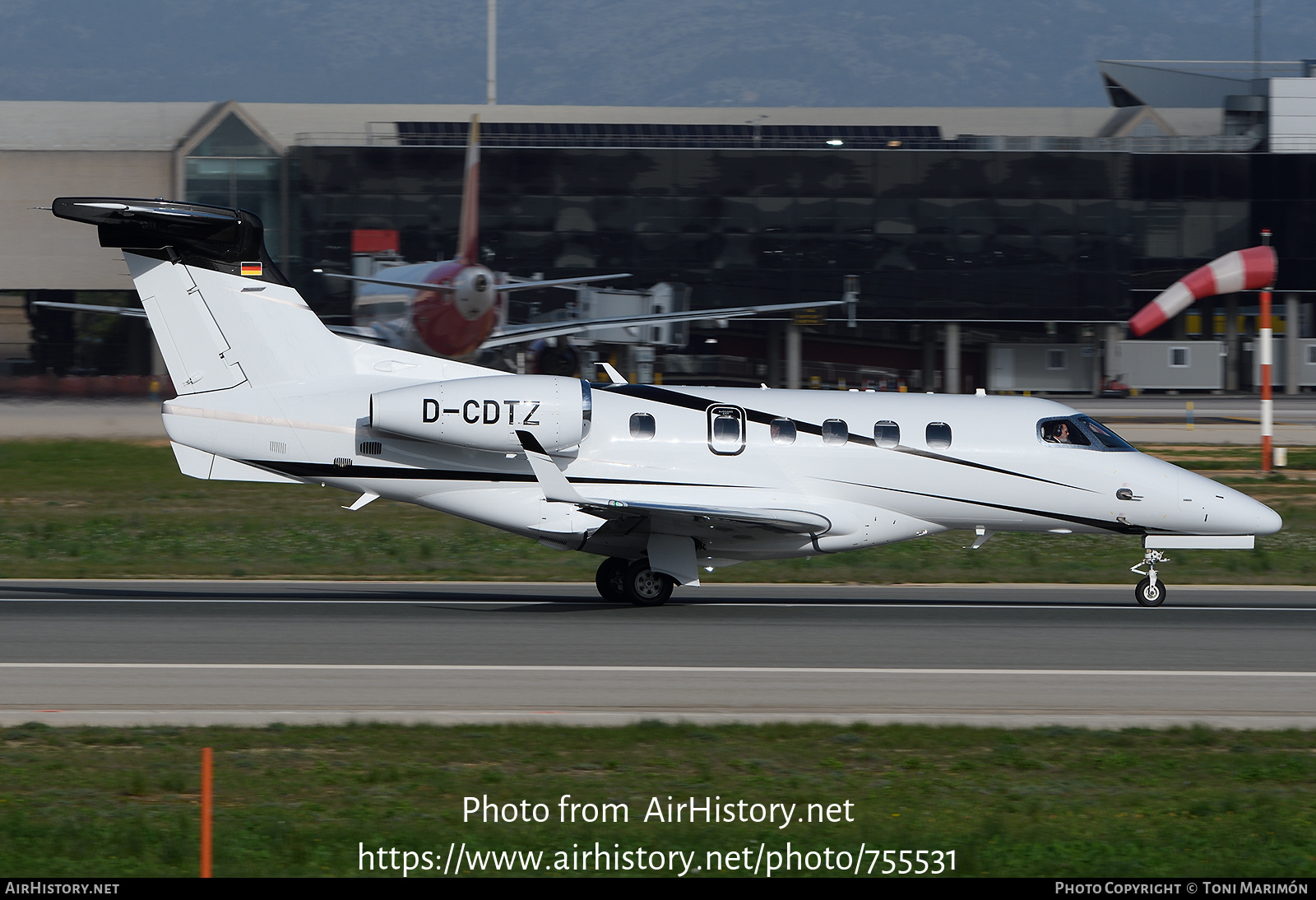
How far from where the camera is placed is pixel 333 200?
62688mm

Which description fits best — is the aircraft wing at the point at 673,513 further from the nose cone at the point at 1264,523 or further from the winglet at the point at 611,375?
the nose cone at the point at 1264,523

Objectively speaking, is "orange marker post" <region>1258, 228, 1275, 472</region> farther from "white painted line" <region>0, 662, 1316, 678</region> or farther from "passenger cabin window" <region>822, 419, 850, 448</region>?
"white painted line" <region>0, 662, 1316, 678</region>

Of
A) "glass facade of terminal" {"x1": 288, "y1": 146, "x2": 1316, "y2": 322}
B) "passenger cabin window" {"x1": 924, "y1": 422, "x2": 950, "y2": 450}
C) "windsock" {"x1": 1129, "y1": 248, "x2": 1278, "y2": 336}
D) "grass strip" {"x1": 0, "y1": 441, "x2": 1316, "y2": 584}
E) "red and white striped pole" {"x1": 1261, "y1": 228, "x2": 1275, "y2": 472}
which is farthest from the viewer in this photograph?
"glass facade of terminal" {"x1": 288, "y1": 146, "x2": 1316, "y2": 322}

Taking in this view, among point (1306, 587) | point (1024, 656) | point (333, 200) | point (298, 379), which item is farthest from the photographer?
point (333, 200)

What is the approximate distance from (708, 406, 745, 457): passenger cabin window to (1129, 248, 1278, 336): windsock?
19.9m

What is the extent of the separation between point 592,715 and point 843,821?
3.57 m

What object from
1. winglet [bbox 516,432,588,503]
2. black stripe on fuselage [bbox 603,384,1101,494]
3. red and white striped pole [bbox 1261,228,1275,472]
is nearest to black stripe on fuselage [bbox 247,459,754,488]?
black stripe on fuselage [bbox 603,384,1101,494]

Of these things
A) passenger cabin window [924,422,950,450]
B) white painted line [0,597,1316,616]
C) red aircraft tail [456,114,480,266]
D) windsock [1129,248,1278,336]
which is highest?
red aircraft tail [456,114,480,266]

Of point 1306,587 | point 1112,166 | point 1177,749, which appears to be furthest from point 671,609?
point 1112,166

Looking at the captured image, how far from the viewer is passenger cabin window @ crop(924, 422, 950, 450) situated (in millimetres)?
17953

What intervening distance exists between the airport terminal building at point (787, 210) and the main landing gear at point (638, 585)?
1672 inches

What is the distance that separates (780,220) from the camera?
65312mm

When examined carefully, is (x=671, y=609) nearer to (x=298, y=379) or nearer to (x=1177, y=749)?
(x=298, y=379)

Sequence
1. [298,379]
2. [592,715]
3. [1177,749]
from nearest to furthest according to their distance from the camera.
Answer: [1177,749], [592,715], [298,379]
